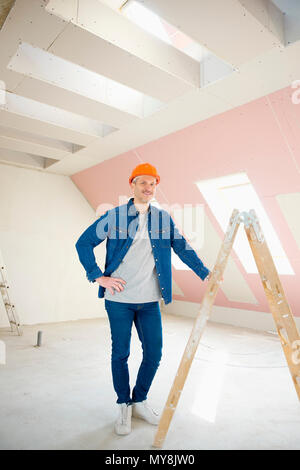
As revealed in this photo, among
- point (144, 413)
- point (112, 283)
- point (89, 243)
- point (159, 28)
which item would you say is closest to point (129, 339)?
point (112, 283)

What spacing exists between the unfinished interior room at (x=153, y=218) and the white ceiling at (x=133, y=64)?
0.04 feet

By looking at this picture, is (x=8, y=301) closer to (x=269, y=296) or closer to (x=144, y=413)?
(x=144, y=413)

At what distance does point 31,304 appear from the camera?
5168mm

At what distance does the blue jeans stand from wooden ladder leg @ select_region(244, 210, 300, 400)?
2.16 ft

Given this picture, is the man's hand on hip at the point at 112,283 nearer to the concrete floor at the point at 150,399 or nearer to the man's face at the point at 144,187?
the man's face at the point at 144,187

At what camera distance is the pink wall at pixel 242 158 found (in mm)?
2877

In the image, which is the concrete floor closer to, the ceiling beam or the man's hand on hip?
the man's hand on hip

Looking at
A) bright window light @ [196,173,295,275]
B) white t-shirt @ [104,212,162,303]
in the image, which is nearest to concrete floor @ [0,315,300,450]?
white t-shirt @ [104,212,162,303]

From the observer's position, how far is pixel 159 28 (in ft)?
8.64

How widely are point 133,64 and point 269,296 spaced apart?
6.66ft

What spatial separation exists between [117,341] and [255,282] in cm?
324
